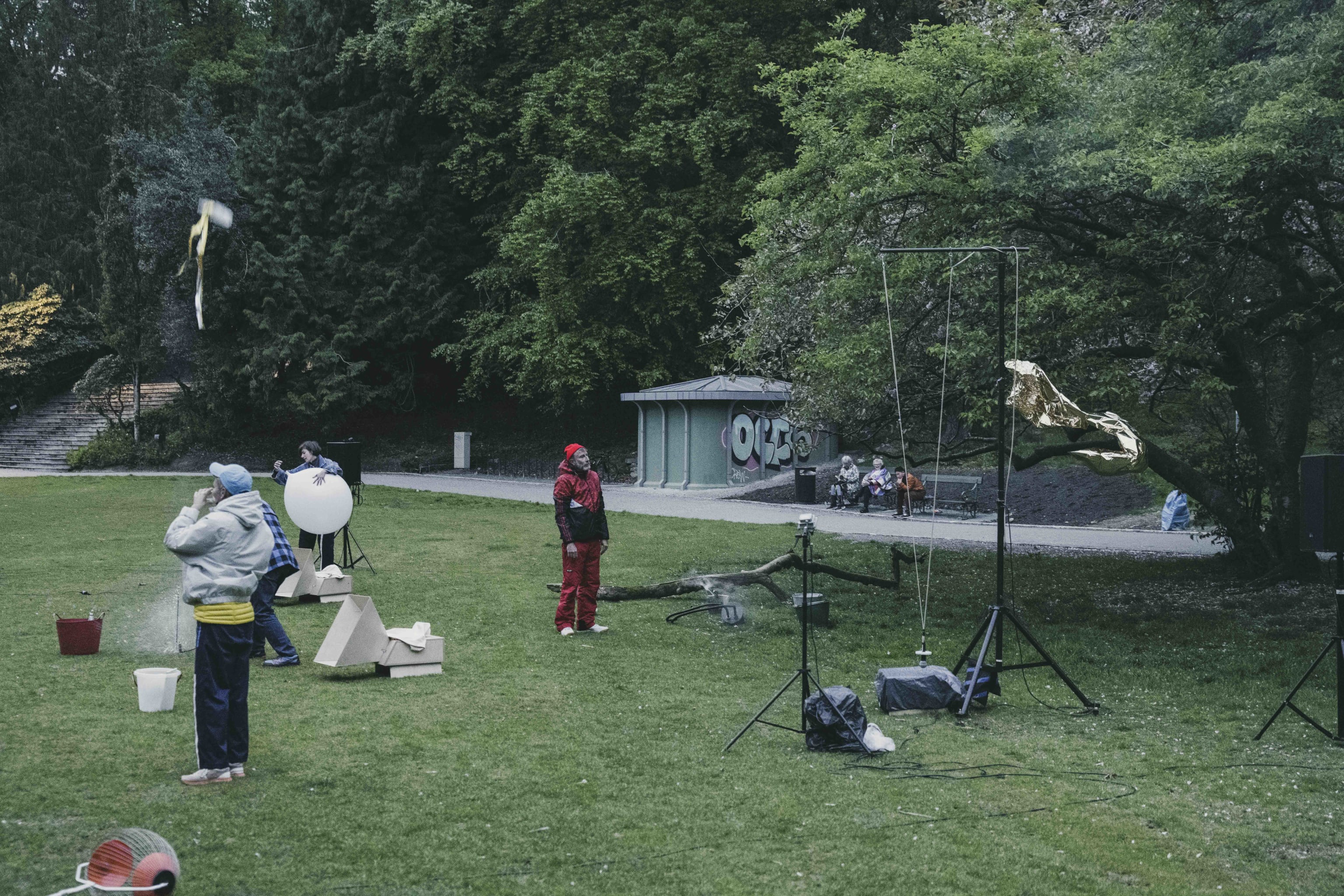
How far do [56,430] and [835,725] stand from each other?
150ft

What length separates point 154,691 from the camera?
851cm

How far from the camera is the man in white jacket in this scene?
6.90 m

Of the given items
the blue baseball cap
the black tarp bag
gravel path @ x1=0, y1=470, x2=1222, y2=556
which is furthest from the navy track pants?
gravel path @ x1=0, y1=470, x2=1222, y2=556

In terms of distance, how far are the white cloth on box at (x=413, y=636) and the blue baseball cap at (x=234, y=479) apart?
295 centimetres

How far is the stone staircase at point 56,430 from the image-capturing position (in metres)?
42.8

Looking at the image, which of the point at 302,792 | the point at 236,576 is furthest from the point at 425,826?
the point at 236,576

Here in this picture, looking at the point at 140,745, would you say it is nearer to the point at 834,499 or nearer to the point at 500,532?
the point at 500,532

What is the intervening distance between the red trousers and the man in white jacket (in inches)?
197

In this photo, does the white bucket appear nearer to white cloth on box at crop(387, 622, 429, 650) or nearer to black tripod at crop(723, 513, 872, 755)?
white cloth on box at crop(387, 622, 429, 650)

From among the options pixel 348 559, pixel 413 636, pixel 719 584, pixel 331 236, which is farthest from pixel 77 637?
pixel 331 236

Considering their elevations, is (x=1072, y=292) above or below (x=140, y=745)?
above

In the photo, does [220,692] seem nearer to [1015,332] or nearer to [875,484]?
[1015,332]

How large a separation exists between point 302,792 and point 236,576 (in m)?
1.31

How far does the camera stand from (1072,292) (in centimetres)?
1234
